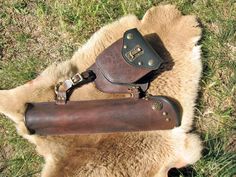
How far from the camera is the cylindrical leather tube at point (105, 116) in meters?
3.62

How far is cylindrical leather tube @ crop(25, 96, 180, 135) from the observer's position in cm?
362

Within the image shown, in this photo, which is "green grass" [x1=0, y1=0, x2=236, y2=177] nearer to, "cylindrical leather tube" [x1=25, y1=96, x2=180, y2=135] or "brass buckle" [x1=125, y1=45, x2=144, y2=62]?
"cylindrical leather tube" [x1=25, y1=96, x2=180, y2=135]

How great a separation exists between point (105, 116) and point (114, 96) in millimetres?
198

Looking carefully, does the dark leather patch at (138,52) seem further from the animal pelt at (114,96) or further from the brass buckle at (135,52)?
the animal pelt at (114,96)

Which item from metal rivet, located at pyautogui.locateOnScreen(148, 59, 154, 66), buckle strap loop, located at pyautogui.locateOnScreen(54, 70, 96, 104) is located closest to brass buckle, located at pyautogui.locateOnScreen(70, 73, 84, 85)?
buckle strap loop, located at pyautogui.locateOnScreen(54, 70, 96, 104)

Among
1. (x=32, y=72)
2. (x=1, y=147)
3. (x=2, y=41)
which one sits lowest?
(x=1, y=147)

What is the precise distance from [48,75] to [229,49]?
1.61 metres

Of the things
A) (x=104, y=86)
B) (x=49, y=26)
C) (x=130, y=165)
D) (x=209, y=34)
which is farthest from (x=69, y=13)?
(x=130, y=165)

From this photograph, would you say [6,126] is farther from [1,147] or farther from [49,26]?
[49,26]

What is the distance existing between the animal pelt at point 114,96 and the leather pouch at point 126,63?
0.35ft

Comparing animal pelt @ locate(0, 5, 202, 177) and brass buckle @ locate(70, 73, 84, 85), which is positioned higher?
brass buckle @ locate(70, 73, 84, 85)

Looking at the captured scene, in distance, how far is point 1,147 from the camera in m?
4.13

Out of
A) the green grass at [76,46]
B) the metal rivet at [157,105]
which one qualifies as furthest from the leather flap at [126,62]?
the green grass at [76,46]

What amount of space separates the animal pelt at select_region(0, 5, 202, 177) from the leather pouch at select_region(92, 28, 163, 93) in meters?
0.11
